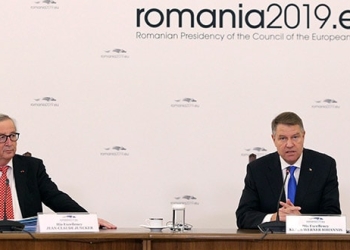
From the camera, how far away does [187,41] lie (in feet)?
18.2

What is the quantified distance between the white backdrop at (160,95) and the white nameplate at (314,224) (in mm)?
1981

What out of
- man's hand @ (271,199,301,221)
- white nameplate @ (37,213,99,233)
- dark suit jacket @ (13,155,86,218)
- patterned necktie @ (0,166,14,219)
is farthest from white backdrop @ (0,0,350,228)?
white nameplate @ (37,213,99,233)

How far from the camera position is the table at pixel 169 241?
135 inches

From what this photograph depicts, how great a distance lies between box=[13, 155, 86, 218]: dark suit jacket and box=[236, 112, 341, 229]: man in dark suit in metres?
1.05

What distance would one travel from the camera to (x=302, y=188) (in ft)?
14.6

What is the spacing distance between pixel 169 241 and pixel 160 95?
216 cm

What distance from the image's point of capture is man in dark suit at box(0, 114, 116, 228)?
14.6 feet

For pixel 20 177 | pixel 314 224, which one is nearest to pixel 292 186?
pixel 314 224

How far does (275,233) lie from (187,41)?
2.34 metres

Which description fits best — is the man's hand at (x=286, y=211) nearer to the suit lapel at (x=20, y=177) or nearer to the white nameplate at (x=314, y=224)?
the white nameplate at (x=314, y=224)

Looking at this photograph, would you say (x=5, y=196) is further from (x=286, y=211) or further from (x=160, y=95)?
(x=286, y=211)

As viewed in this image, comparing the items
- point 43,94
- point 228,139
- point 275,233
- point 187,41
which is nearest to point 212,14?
point 187,41

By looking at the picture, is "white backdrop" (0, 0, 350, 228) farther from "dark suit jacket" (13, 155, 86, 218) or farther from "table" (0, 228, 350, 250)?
"table" (0, 228, 350, 250)

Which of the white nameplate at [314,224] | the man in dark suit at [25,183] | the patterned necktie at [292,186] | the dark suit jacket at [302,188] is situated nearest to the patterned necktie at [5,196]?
the man in dark suit at [25,183]
